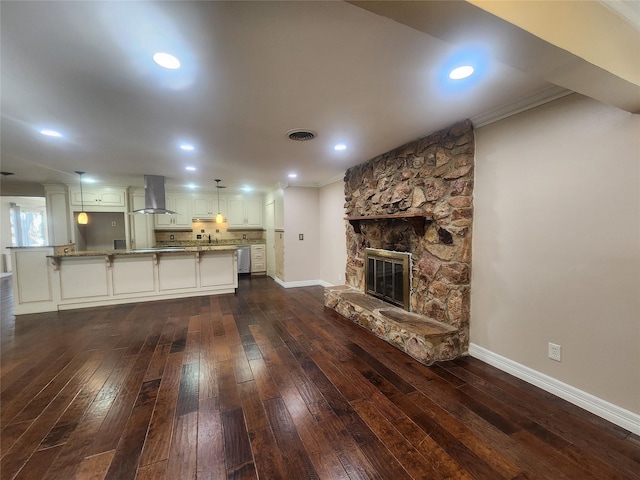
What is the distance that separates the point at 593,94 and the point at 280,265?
5.48 metres

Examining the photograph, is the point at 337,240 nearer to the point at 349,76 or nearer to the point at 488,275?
the point at 488,275

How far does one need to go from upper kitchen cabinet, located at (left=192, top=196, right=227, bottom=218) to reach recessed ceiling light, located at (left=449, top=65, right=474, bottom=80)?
21.0 feet

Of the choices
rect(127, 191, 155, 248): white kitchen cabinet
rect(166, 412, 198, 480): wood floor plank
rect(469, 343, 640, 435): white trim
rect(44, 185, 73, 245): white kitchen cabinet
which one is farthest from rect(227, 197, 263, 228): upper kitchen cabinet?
rect(469, 343, 640, 435): white trim

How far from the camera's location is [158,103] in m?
2.07

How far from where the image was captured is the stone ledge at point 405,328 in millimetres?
2493

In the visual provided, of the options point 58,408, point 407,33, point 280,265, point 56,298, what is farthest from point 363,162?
point 56,298

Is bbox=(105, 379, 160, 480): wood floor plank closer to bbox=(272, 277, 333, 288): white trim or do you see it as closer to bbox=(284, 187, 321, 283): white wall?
bbox=(272, 277, 333, 288): white trim

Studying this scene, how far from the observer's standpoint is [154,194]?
4879mm

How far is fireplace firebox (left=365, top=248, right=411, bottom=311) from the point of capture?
3283mm

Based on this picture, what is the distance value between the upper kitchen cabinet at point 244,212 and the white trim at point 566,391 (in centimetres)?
621

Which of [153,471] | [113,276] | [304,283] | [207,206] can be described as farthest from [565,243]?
[207,206]

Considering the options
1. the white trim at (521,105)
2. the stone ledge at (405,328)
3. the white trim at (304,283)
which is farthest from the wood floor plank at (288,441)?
the white trim at (304,283)

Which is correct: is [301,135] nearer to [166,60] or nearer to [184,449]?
[166,60]

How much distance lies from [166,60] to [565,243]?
9.90 feet
